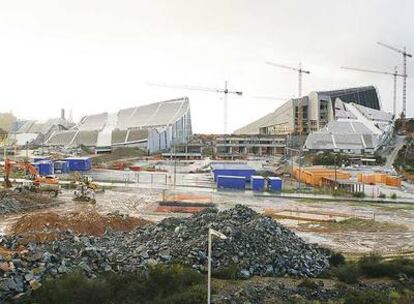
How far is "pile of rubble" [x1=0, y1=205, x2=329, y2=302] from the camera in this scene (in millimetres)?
10336

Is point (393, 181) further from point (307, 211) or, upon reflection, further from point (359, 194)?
point (307, 211)

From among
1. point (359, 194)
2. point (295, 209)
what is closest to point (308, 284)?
point (295, 209)

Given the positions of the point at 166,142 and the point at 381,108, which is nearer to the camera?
the point at 166,142

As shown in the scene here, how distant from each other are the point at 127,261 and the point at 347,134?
55782mm

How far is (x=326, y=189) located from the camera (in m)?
32.9

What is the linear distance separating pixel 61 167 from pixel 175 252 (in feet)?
107

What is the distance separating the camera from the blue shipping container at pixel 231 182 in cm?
3250

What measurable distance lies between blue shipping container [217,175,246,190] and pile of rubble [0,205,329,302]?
17.9 meters

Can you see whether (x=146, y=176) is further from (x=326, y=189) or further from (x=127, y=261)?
(x=127, y=261)

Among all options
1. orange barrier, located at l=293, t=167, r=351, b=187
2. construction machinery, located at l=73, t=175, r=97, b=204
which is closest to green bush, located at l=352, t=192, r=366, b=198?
orange barrier, located at l=293, t=167, r=351, b=187

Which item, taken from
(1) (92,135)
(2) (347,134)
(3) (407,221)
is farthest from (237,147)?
(3) (407,221)

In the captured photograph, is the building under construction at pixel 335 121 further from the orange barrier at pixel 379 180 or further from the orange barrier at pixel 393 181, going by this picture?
the orange barrier at pixel 393 181

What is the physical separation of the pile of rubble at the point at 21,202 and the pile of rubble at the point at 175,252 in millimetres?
9304

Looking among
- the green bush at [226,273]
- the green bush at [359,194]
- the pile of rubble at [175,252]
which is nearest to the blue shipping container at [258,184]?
the green bush at [359,194]
